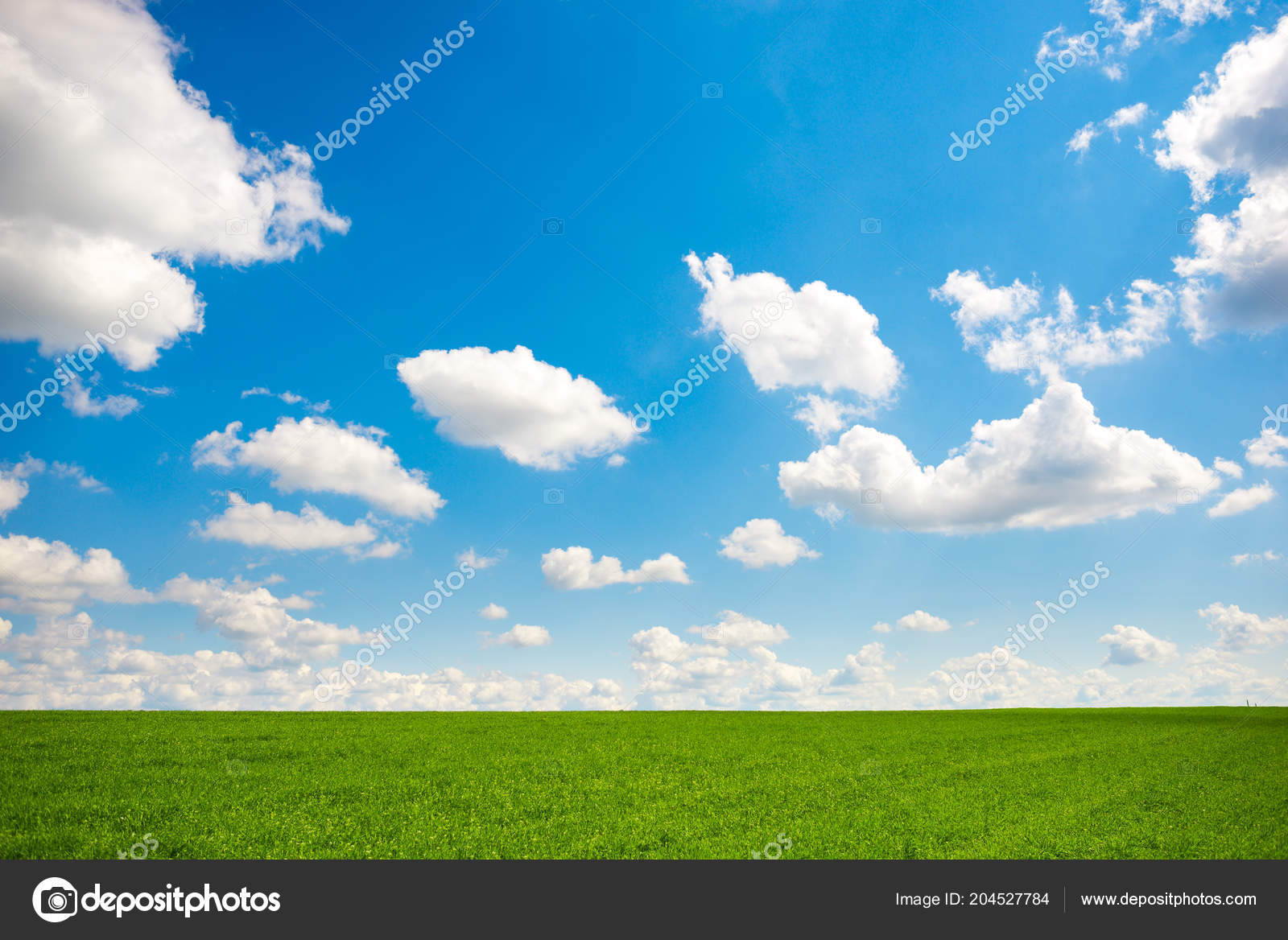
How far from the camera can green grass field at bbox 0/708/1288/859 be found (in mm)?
13484

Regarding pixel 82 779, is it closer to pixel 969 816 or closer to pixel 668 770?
pixel 668 770

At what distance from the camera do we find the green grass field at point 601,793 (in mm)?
13484

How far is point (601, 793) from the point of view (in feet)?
59.0
